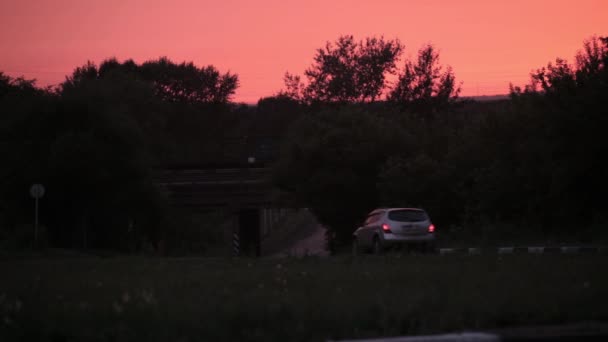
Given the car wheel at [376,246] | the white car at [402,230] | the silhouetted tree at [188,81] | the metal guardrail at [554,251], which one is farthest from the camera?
the silhouetted tree at [188,81]

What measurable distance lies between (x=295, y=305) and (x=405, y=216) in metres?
18.0

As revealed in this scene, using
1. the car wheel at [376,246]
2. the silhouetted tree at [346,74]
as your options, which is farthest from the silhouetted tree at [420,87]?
the car wheel at [376,246]

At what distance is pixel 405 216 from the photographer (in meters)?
26.6

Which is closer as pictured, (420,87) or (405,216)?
(405,216)

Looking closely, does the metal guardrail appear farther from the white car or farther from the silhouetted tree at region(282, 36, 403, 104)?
the silhouetted tree at region(282, 36, 403, 104)

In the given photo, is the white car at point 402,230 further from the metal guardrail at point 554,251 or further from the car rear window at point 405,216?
the metal guardrail at point 554,251

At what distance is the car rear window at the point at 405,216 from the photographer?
26.5m

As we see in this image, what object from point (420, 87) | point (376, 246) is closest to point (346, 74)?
point (420, 87)

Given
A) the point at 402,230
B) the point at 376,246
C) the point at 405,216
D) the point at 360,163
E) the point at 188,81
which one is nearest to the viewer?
the point at 402,230

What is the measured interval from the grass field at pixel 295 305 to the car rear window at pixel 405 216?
549 inches

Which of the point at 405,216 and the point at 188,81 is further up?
the point at 188,81

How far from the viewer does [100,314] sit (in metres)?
8.65

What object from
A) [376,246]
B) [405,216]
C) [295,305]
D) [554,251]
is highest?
[295,305]

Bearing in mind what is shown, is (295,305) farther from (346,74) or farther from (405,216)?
(346,74)
